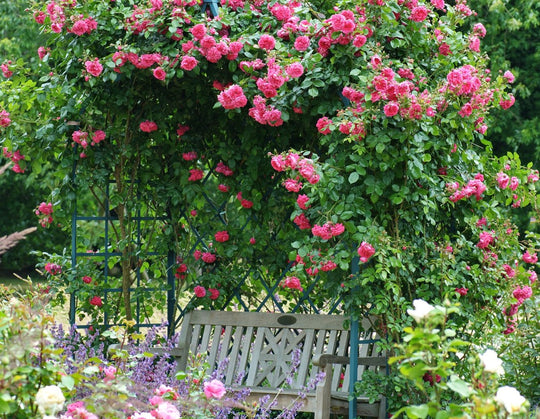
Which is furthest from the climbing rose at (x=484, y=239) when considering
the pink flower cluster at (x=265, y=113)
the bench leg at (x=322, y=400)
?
the pink flower cluster at (x=265, y=113)

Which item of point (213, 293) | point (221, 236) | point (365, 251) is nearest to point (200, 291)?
point (213, 293)

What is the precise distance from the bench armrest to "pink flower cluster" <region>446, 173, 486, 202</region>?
0.86 m

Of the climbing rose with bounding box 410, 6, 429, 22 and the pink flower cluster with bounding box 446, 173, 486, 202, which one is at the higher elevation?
the climbing rose with bounding box 410, 6, 429, 22

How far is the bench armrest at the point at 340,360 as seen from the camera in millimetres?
3662

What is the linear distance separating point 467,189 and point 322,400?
115 centimetres

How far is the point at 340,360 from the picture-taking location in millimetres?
3744

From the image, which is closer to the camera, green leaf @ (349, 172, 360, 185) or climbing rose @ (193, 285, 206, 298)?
green leaf @ (349, 172, 360, 185)

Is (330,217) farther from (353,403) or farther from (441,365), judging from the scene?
(441,365)

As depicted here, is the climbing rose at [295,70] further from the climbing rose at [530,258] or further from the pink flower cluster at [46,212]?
the pink flower cluster at [46,212]

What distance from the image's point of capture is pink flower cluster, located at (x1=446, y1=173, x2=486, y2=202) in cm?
359

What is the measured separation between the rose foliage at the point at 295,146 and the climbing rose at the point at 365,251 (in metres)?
0.01

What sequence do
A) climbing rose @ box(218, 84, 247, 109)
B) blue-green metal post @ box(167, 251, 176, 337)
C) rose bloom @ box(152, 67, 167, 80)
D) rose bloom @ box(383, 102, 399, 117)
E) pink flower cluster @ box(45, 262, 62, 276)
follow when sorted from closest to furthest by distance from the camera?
rose bloom @ box(383, 102, 399, 117) < climbing rose @ box(218, 84, 247, 109) < rose bloom @ box(152, 67, 167, 80) < pink flower cluster @ box(45, 262, 62, 276) < blue-green metal post @ box(167, 251, 176, 337)

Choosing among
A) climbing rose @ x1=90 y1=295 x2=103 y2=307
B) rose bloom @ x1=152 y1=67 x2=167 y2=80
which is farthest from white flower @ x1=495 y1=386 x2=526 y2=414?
climbing rose @ x1=90 y1=295 x2=103 y2=307

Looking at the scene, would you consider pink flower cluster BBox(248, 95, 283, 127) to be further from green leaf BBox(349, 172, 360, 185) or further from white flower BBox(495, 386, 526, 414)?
white flower BBox(495, 386, 526, 414)
